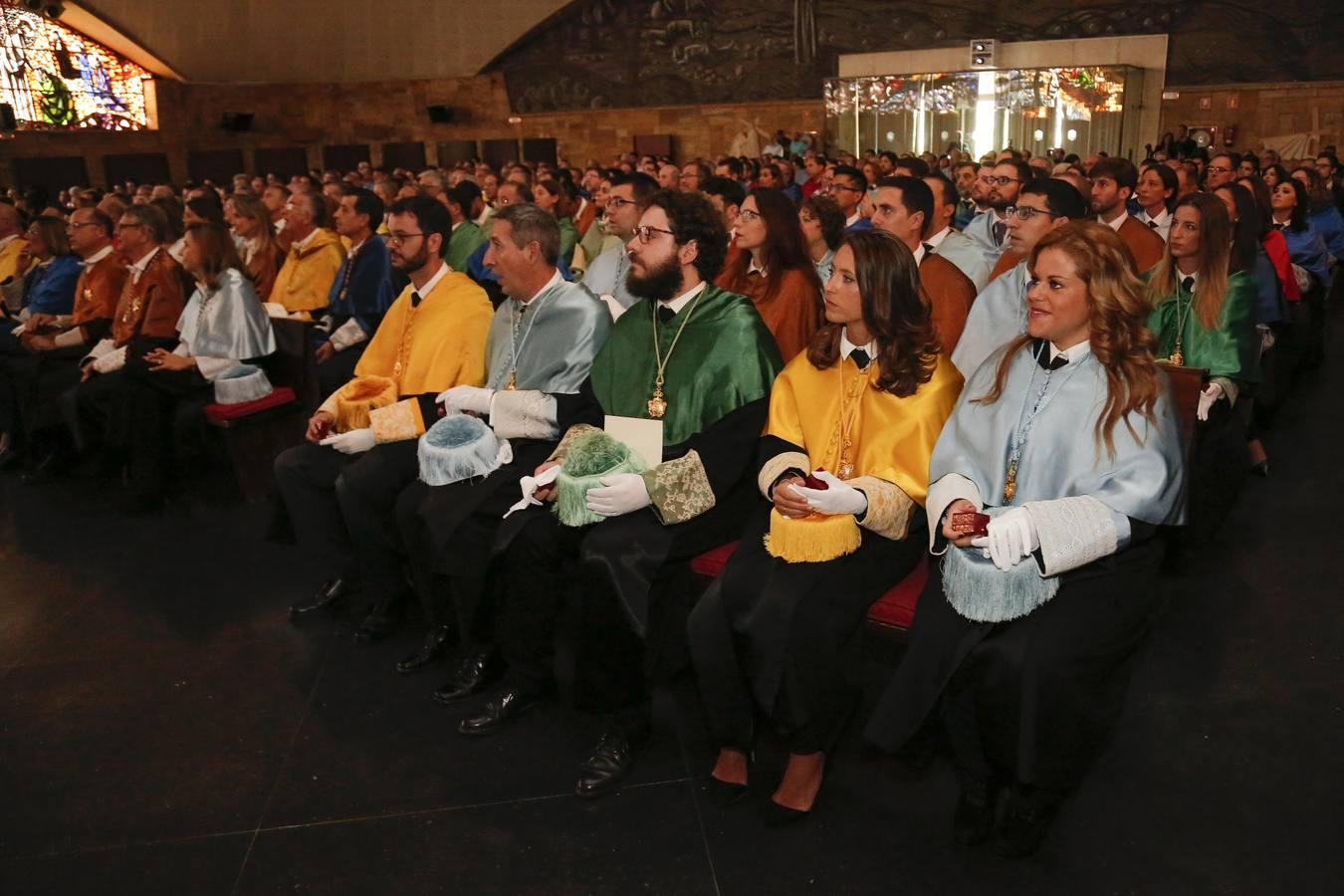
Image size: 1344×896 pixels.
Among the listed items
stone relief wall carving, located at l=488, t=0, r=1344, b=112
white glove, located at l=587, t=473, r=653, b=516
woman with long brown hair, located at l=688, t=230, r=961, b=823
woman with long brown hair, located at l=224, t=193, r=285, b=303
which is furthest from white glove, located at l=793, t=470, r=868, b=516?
stone relief wall carving, located at l=488, t=0, r=1344, b=112

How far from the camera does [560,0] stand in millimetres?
28594

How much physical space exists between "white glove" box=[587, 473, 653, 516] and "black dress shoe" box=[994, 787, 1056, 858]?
143 centimetres

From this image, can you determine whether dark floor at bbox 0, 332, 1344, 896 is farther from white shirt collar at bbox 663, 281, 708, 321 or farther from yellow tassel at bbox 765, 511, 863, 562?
white shirt collar at bbox 663, 281, 708, 321

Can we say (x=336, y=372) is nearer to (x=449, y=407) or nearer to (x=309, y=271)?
(x=309, y=271)

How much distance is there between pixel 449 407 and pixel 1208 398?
3.28 metres

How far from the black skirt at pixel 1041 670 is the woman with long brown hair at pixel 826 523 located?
0.24 metres

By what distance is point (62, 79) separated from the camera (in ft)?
79.9

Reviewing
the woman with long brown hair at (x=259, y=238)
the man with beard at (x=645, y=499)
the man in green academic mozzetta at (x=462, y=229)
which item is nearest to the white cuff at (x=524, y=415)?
the man with beard at (x=645, y=499)

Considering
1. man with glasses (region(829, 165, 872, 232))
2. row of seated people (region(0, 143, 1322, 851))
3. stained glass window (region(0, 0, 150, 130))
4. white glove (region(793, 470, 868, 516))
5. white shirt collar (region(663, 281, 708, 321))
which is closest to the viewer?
→ row of seated people (region(0, 143, 1322, 851))

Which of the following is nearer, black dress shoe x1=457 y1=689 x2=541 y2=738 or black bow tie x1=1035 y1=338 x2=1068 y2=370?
black bow tie x1=1035 y1=338 x2=1068 y2=370

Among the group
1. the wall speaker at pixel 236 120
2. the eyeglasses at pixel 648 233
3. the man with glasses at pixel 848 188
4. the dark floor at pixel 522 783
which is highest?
the wall speaker at pixel 236 120

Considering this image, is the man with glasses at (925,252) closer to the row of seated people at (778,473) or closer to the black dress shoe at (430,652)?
the row of seated people at (778,473)

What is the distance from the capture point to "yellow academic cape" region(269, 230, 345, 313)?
7246mm

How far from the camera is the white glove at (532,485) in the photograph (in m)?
3.58
